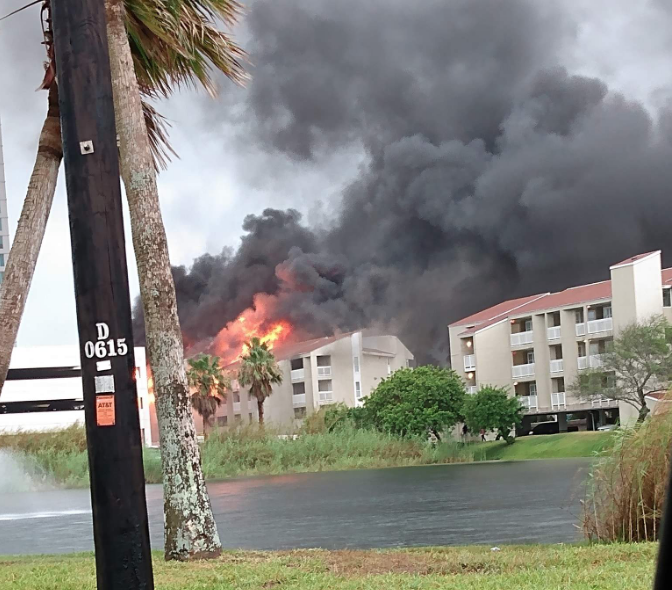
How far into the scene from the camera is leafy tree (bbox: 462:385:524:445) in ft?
214

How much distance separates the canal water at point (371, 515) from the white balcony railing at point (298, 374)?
4692 cm

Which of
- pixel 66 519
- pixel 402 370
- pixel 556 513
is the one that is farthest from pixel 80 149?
pixel 402 370

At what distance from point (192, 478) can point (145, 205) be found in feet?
9.97

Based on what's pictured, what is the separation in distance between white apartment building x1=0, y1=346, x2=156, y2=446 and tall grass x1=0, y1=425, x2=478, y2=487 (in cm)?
1894

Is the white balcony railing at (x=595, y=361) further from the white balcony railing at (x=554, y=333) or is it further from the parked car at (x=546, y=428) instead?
the parked car at (x=546, y=428)

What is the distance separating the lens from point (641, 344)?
60.4 metres

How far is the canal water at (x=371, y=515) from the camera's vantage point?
60.0 feet

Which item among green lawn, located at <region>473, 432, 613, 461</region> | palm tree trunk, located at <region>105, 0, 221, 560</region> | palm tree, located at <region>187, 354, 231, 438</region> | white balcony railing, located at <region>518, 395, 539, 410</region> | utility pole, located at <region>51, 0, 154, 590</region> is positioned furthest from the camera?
palm tree, located at <region>187, 354, 231, 438</region>

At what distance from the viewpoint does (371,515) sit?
25.0 metres

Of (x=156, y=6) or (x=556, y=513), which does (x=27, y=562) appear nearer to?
(x=156, y=6)

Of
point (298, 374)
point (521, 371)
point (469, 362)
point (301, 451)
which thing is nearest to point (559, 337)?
point (521, 371)

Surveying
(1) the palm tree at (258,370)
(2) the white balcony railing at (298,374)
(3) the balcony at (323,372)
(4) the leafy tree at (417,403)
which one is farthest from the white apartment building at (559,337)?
(2) the white balcony railing at (298,374)

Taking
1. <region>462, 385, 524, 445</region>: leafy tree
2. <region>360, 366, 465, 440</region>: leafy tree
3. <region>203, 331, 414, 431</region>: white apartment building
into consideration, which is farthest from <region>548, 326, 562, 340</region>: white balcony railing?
<region>203, 331, 414, 431</region>: white apartment building

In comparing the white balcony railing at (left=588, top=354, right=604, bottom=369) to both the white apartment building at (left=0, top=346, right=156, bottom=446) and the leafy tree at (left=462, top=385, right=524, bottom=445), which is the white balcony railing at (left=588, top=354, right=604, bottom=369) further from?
the white apartment building at (left=0, top=346, right=156, bottom=446)
